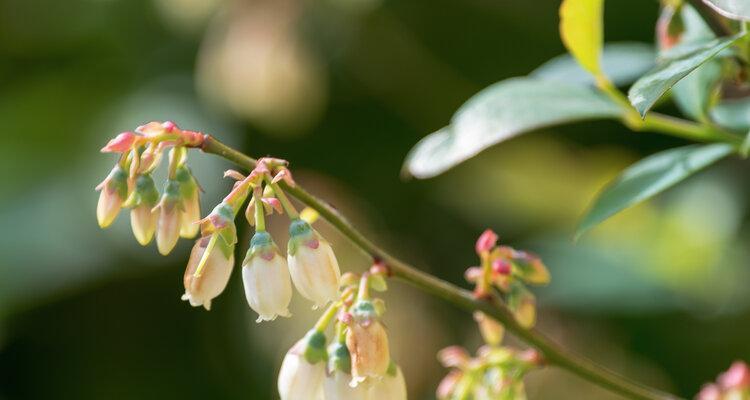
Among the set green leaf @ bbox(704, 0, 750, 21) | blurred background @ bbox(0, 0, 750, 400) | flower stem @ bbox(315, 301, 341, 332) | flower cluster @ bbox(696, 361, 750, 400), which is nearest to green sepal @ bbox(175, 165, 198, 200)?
flower stem @ bbox(315, 301, 341, 332)

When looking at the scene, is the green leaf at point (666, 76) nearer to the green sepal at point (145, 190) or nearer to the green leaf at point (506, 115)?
the green leaf at point (506, 115)

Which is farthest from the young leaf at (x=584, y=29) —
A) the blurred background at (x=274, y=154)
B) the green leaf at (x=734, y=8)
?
the blurred background at (x=274, y=154)

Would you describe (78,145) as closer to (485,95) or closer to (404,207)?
(404,207)

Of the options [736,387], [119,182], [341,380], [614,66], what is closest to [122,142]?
[119,182]

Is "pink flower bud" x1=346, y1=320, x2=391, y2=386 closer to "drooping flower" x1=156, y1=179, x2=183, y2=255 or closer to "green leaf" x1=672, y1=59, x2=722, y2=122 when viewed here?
"drooping flower" x1=156, y1=179, x2=183, y2=255

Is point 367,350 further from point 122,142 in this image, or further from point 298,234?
point 122,142
